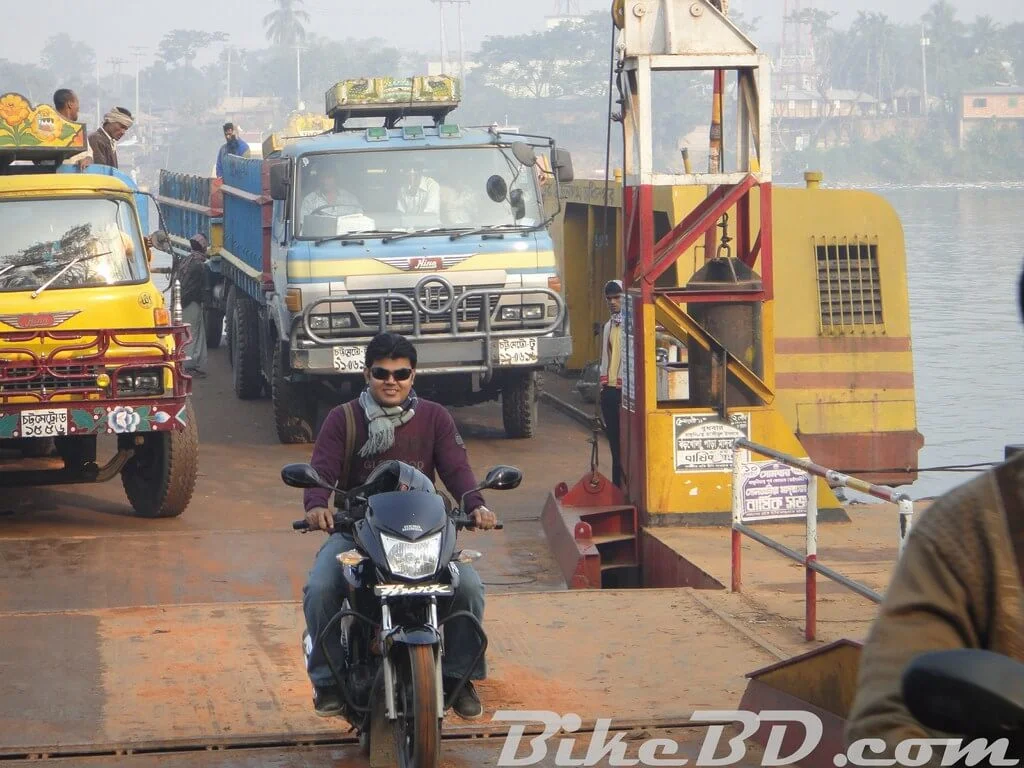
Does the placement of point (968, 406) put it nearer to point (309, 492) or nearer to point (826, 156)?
point (309, 492)

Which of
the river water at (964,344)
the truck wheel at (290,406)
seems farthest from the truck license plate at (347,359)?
the river water at (964,344)

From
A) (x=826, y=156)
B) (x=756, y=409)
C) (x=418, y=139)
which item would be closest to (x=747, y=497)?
(x=756, y=409)

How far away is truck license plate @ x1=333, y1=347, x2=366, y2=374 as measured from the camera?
41.5ft

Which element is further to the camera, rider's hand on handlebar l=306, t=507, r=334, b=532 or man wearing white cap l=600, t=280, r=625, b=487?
man wearing white cap l=600, t=280, r=625, b=487

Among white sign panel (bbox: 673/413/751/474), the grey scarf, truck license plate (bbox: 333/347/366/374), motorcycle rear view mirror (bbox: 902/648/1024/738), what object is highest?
motorcycle rear view mirror (bbox: 902/648/1024/738)

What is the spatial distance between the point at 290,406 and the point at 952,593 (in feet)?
38.6

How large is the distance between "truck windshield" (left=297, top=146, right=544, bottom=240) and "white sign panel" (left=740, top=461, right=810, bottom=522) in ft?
18.0

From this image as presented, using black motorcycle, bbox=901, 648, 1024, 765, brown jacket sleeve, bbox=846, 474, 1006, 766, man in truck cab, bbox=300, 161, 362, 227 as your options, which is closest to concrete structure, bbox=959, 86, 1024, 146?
man in truck cab, bbox=300, 161, 362, 227

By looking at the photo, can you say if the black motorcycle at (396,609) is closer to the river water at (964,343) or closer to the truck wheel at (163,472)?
the river water at (964,343)

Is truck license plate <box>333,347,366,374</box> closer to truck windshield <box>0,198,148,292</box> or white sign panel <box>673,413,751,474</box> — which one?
truck windshield <box>0,198,148,292</box>

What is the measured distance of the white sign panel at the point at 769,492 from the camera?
7844mm

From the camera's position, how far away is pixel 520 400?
44.1ft

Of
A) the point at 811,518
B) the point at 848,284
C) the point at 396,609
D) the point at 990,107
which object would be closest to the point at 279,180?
the point at 848,284

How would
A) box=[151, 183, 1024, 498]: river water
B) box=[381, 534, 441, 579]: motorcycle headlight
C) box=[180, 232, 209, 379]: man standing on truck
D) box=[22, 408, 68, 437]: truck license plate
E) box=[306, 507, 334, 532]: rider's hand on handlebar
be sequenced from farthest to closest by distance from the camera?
box=[151, 183, 1024, 498]: river water
box=[180, 232, 209, 379]: man standing on truck
box=[22, 408, 68, 437]: truck license plate
box=[306, 507, 334, 532]: rider's hand on handlebar
box=[381, 534, 441, 579]: motorcycle headlight
